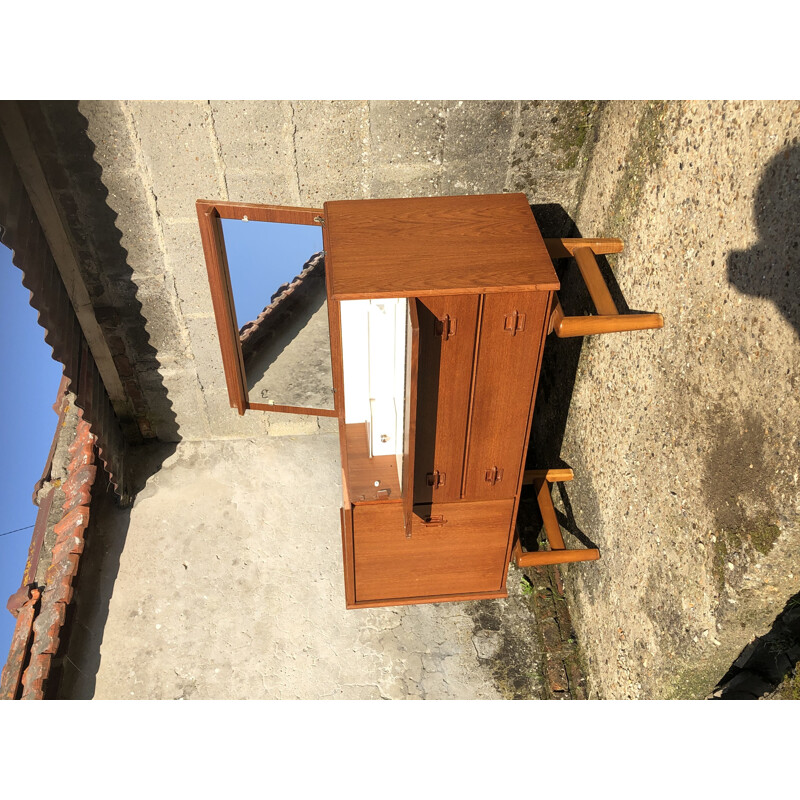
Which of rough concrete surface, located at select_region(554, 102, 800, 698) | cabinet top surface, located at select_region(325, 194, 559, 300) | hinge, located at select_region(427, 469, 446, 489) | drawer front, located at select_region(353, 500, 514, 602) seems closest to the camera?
rough concrete surface, located at select_region(554, 102, 800, 698)

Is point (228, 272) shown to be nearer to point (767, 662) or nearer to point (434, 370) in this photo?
point (434, 370)

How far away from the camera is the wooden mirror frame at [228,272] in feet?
10.4

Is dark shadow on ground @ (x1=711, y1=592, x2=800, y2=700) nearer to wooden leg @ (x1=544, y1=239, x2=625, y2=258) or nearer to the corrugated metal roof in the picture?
wooden leg @ (x1=544, y1=239, x2=625, y2=258)

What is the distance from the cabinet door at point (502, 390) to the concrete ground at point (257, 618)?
0.98 m

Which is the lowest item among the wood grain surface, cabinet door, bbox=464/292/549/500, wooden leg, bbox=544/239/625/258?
the wood grain surface

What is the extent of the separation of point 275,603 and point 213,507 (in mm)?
738

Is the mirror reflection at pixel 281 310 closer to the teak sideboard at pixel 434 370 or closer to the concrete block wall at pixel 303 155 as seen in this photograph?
the teak sideboard at pixel 434 370

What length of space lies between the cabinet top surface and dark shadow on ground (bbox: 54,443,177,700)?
86.2 inches

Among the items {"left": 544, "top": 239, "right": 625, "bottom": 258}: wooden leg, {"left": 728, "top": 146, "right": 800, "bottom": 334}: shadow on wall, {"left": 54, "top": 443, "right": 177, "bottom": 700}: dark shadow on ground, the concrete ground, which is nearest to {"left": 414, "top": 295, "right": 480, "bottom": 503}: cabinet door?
{"left": 544, "top": 239, "right": 625, "bottom": 258}: wooden leg

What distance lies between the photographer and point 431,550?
120 inches

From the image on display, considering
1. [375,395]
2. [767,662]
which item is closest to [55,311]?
[375,395]

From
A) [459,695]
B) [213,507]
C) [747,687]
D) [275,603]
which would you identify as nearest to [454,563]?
[459,695]

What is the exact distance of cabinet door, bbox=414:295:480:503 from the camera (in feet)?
7.61

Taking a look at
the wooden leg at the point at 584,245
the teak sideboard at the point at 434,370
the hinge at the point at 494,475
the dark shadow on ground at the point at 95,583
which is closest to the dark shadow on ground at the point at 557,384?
the wooden leg at the point at 584,245
